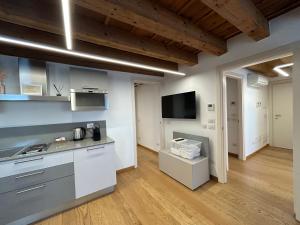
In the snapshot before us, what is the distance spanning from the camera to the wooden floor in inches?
71.7

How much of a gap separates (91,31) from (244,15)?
1.71 meters

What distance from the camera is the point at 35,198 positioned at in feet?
5.95

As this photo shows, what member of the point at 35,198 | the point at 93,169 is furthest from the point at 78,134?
the point at 35,198

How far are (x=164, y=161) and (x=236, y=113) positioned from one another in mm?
2435

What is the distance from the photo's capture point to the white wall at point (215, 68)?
1.71 m

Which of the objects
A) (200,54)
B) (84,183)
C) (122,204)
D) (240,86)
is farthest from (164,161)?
(240,86)

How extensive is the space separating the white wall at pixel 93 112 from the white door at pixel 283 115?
475 cm

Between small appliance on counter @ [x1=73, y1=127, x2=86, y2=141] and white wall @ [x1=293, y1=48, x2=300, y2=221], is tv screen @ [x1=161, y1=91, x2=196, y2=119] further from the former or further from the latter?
small appliance on counter @ [x1=73, y1=127, x2=86, y2=141]

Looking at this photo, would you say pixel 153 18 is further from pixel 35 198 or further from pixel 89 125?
pixel 35 198

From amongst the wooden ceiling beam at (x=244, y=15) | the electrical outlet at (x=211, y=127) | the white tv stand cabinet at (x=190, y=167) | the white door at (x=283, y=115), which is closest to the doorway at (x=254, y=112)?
the white door at (x=283, y=115)

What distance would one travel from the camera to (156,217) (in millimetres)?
1877

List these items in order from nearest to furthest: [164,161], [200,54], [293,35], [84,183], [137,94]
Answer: [293,35] < [84,183] < [200,54] < [164,161] < [137,94]

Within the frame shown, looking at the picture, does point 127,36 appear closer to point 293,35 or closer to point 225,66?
point 225,66

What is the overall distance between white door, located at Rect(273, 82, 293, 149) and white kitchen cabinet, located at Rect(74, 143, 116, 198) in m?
5.48
